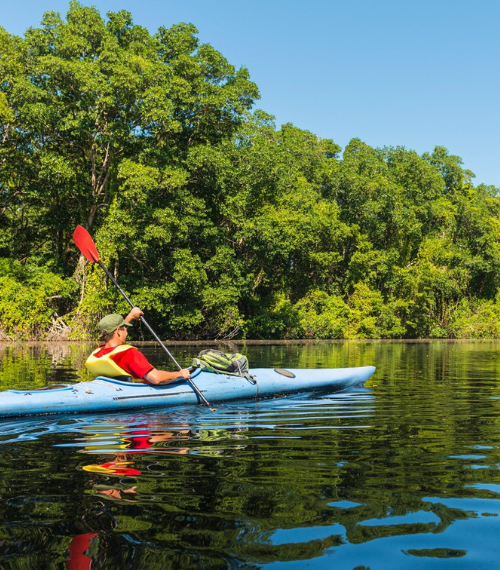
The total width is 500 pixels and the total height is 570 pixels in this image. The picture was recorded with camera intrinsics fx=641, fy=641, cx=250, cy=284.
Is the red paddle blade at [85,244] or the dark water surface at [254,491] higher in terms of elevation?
the red paddle blade at [85,244]

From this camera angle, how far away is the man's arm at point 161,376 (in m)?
5.82

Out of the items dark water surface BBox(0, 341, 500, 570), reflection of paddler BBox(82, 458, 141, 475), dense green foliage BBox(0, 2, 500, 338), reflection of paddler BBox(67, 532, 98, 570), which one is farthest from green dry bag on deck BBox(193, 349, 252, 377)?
dense green foliage BBox(0, 2, 500, 338)

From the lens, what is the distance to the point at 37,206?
2273 centimetres

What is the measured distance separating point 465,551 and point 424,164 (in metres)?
31.9

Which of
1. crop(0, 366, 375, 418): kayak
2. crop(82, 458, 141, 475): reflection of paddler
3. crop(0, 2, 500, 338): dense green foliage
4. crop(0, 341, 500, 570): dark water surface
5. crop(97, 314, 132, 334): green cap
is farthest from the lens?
crop(0, 2, 500, 338): dense green foliage

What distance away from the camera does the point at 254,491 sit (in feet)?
9.36

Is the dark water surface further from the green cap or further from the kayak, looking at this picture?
the green cap

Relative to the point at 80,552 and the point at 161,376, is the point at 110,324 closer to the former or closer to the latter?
the point at 161,376

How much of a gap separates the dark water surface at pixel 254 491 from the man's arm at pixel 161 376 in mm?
528

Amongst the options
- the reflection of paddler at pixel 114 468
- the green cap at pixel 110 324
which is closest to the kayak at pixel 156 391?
the green cap at pixel 110 324

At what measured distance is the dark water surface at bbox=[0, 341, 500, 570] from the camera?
7.02ft

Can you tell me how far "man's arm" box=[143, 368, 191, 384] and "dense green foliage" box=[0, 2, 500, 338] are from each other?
13.3 m

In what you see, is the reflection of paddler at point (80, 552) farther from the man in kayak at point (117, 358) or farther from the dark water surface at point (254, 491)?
the man in kayak at point (117, 358)

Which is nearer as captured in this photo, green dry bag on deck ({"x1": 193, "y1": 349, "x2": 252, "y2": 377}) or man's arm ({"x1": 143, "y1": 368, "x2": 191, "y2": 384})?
man's arm ({"x1": 143, "y1": 368, "x2": 191, "y2": 384})
